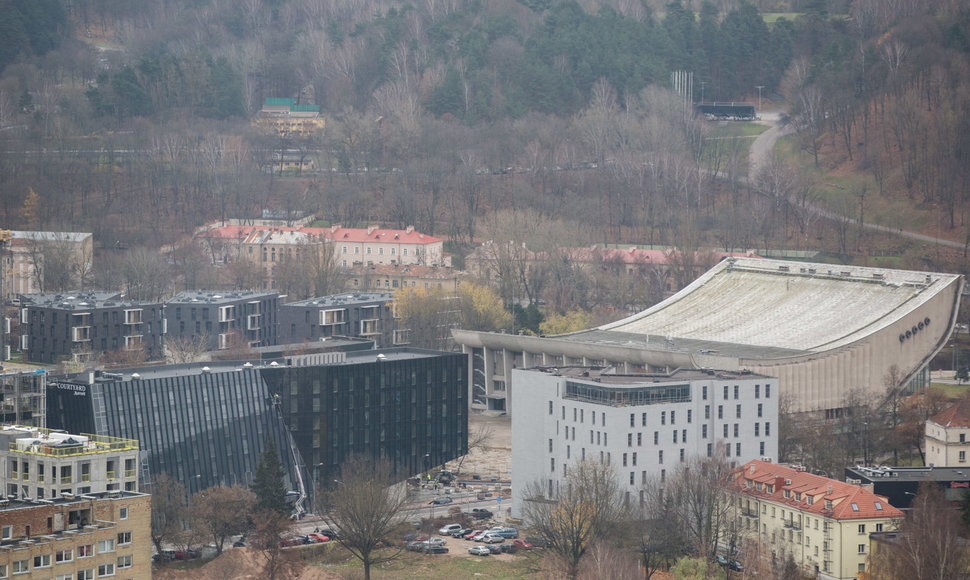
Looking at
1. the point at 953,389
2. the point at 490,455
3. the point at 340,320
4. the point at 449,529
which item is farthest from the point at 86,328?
the point at 953,389

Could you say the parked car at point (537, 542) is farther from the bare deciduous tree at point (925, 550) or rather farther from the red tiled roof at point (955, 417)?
the red tiled roof at point (955, 417)

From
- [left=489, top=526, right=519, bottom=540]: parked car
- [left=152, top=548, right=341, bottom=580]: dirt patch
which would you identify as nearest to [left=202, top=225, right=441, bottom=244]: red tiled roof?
[left=489, top=526, right=519, bottom=540]: parked car

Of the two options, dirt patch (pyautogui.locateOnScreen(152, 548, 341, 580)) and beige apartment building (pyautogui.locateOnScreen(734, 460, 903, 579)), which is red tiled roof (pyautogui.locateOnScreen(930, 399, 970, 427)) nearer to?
beige apartment building (pyautogui.locateOnScreen(734, 460, 903, 579))

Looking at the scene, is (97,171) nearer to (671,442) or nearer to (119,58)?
(119,58)

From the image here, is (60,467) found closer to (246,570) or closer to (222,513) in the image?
(246,570)

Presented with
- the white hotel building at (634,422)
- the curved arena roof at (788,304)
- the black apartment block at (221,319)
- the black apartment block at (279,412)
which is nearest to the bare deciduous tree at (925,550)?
the white hotel building at (634,422)
